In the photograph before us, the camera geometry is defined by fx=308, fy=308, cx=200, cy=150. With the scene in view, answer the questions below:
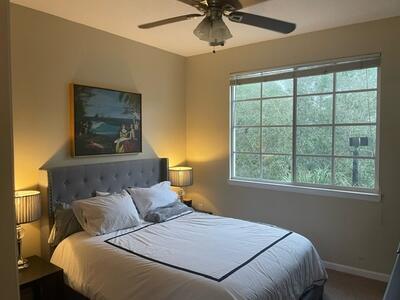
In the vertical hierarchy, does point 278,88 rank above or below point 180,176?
above

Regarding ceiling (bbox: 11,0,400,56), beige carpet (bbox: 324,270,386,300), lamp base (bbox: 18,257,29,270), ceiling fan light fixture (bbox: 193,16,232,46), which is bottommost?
beige carpet (bbox: 324,270,386,300)

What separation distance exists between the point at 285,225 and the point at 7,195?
3.38 m

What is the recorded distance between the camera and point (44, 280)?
7.80ft

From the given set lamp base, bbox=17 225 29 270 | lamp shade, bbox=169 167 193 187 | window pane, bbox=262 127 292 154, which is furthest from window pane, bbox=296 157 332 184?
lamp base, bbox=17 225 29 270

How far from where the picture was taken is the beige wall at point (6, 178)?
776mm

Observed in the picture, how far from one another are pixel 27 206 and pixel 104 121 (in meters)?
1.21

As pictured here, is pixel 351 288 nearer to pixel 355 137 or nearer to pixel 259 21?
pixel 355 137

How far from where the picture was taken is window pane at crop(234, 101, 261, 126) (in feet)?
13.0

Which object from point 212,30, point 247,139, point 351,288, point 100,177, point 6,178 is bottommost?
point 351,288

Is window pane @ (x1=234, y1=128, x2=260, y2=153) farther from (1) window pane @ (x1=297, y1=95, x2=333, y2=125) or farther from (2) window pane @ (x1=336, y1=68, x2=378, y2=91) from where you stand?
(2) window pane @ (x1=336, y1=68, x2=378, y2=91)

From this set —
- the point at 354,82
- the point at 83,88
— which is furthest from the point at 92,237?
the point at 354,82

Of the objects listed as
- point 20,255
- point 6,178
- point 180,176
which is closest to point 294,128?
point 180,176

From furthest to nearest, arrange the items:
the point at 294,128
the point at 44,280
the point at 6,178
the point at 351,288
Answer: the point at 294,128 → the point at 351,288 → the point at 44,280 → the point at 6,178

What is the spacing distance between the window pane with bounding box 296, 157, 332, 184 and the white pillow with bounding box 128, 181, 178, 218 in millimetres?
1533
